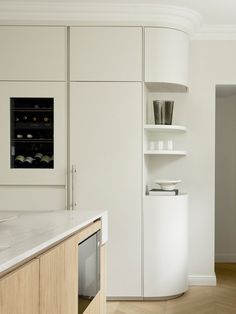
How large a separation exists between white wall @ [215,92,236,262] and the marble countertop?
328 cm

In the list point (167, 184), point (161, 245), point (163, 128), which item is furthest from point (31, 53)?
point (161, 245)

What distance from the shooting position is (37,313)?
1.49m

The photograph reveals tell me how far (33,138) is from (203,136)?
5.32 ft

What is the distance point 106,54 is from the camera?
407 centimetres

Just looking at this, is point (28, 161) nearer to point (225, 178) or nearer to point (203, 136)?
point (203, 136)

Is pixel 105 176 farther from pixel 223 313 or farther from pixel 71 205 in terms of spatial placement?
pixel 223 313

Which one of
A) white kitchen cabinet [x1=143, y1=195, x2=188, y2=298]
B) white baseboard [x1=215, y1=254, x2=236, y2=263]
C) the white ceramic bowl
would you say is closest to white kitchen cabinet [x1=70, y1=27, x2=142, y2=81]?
the white ceramic bowl

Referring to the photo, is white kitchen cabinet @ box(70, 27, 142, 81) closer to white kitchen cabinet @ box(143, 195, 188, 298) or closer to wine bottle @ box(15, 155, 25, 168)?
wine bottle @ box(15, 155, 25, 168)

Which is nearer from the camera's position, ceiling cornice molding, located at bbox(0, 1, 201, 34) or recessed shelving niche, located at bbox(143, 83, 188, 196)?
ceiling cornice molding, located at bbox(0, 1, 201, 34)

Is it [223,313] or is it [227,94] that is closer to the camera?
[223,313]

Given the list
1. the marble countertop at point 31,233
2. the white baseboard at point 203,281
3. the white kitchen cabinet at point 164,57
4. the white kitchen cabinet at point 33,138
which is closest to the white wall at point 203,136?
the white baseboard at point 203,281

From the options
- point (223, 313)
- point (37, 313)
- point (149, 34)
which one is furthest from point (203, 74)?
point (37, 313)

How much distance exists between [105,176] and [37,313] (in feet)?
8.56

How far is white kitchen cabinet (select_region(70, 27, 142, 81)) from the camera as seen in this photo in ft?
13.3
